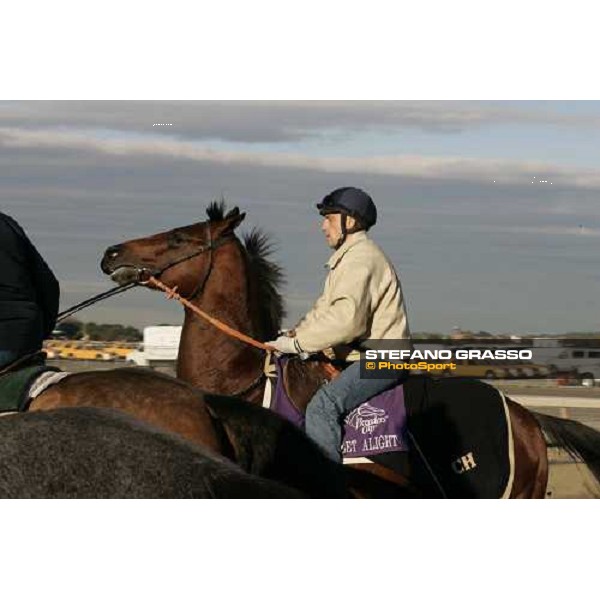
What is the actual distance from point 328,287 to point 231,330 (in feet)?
3.57

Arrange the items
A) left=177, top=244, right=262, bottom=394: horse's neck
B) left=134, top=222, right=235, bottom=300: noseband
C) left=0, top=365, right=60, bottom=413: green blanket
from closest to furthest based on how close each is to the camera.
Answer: left=0, top=365, right=60, bottom=413: green blanket < left=177, top=244, right=262, bottom=394: horse's neck < left=134, top=222, right=235, bottom=300: noseband

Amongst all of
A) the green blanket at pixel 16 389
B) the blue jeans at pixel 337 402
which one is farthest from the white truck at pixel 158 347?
the green blanket at pixel 16 389

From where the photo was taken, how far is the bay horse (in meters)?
7.57

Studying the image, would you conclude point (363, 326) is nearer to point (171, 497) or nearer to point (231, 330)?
point (231, 330)

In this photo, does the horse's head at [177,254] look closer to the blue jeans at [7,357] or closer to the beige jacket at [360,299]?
the beige jacket at [360,299]

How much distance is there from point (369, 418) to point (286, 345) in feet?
2.08

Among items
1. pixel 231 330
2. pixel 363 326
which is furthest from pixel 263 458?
pixel 231 330

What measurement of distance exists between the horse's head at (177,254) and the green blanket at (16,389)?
2.42 meters

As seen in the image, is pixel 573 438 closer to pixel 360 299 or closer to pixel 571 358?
pixel 571 358

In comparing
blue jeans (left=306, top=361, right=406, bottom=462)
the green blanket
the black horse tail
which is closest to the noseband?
blue jeans (left=306, top=361, right=406, bottom=462)

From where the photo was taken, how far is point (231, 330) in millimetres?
7699

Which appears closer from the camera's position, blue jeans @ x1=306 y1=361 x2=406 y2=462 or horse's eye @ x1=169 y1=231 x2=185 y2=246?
blue jeans @ x1=306 y1=361 x2=406 y2=462

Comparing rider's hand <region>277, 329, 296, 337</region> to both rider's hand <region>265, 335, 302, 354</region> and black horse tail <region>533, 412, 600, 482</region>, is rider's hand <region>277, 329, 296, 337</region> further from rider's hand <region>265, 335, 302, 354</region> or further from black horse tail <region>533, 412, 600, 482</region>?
black horse tail <region>533, 412, 600, 482</region>

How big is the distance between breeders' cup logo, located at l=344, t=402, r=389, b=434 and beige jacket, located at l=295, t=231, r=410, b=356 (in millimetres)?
363
